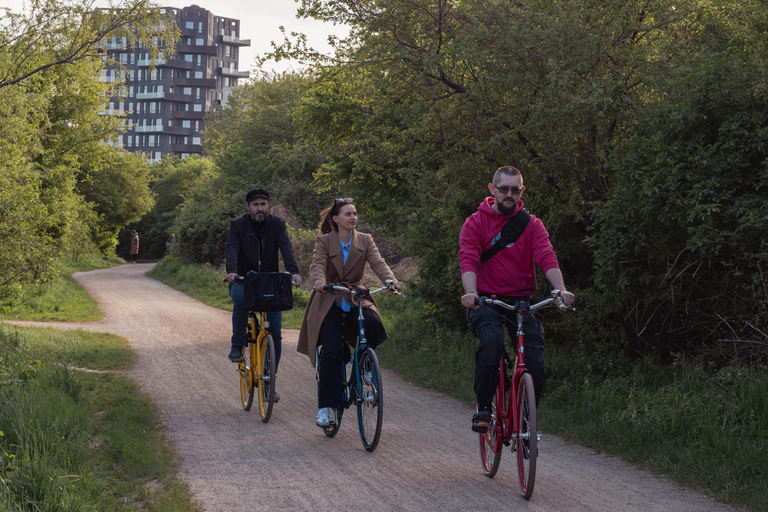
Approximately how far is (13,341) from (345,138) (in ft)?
36.8

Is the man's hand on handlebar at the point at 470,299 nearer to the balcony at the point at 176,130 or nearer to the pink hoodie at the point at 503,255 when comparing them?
the pink hoodie at the point at 503,255

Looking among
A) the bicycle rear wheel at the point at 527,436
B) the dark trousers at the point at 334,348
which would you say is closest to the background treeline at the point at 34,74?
the dark trousers at the point at 334,348

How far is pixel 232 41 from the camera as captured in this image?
155 metres

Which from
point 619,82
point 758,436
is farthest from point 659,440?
point 619,82

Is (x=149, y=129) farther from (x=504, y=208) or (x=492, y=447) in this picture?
(x=492, y=447)

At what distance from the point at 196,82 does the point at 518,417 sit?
15021cm

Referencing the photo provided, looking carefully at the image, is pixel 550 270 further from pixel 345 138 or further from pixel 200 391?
pixel 345 138

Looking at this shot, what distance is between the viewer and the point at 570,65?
9586 millimetres

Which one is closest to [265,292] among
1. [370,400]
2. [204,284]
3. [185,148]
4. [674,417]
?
[370,400]

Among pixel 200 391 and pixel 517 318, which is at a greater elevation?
pixel 517 318

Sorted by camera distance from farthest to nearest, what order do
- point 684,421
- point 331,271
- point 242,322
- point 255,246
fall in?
point 242,322 < point 255,246 < point 331,271 < point 684,421

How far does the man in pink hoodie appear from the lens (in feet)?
18.8

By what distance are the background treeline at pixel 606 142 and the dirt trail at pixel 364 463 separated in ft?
6.70

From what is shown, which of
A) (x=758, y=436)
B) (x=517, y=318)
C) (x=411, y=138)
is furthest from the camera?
(x=411, y=138)
